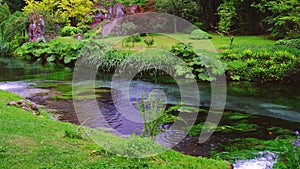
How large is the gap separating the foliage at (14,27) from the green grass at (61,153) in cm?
1940

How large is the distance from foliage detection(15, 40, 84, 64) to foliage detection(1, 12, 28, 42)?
70.5 inches

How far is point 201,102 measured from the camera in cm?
1123

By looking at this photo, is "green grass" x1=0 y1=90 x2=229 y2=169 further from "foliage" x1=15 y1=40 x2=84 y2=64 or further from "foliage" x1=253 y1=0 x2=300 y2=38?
"foliage" x1=253 y1=0 x2=300 y2=38

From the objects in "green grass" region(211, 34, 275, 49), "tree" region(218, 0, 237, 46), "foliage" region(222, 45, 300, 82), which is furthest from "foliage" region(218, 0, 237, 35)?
"foliage" region(222, 45, 300, 82)

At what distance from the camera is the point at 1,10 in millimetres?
28438

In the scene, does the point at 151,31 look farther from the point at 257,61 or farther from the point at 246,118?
the point at 246,118

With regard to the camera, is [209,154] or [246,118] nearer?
[209,154]

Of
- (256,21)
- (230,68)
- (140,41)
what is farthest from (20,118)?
(256,21)

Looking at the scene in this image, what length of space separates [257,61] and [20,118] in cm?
1077

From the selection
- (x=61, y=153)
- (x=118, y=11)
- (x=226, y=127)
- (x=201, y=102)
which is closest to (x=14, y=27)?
(x=118, y=11)

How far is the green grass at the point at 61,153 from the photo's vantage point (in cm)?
478

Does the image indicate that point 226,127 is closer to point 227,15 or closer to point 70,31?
point 227,15

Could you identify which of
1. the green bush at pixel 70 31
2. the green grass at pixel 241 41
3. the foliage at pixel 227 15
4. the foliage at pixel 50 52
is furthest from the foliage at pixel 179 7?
the foliage at pixel 50 52

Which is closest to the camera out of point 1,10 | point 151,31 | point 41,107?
point 41,107
